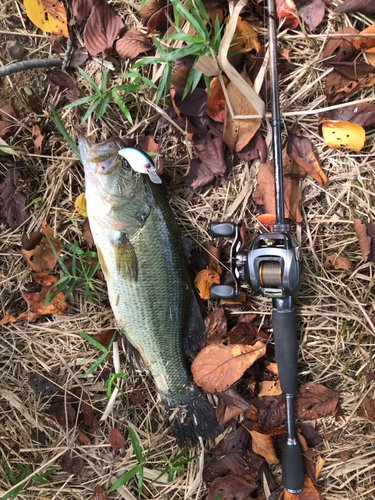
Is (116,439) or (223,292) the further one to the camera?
(116,439)

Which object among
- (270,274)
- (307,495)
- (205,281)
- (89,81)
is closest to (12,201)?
(89,81)

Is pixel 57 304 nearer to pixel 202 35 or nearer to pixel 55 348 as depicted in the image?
pixel 55 348

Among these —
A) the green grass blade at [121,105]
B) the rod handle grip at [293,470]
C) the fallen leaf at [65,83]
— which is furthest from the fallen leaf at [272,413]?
the fallen leaf at [65,83]

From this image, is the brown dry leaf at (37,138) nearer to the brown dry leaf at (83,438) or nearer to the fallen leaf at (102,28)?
the fallen leaf at (102,28)

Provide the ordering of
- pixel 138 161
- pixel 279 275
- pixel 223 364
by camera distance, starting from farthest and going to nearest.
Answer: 1. pixel 223 364
2. pixel 138 161
3. pixel 279 275

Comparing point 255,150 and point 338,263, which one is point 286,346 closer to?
point 338,263

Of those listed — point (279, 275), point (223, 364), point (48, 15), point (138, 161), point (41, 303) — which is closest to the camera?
point (279, 275)

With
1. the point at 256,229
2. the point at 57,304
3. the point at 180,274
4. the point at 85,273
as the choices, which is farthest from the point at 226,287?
the point at 57,304
